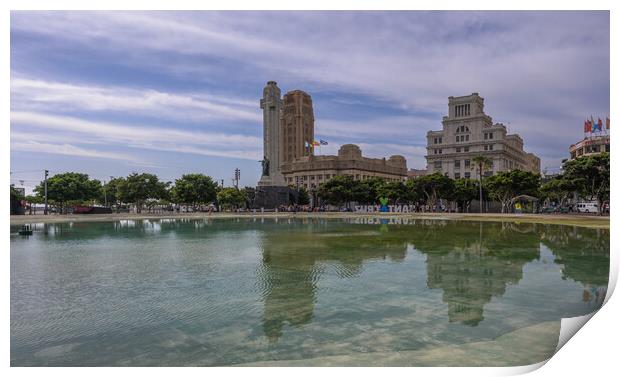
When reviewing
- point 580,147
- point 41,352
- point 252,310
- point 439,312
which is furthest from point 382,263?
point 580,147

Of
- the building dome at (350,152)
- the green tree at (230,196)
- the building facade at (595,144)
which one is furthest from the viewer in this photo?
the building dome at (350,152)

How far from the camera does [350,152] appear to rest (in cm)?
17838

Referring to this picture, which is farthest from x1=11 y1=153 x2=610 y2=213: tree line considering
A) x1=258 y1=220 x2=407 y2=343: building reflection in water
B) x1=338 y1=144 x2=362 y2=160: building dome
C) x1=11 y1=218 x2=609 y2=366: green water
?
x1=338 y1=144 x2=362 y2=160: building dome

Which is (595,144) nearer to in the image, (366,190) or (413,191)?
(413,191)

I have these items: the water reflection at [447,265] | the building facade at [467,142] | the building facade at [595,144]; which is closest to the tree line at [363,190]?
the building facade at [595,144]

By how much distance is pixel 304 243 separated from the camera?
26000mm

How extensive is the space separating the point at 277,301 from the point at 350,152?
16884cm

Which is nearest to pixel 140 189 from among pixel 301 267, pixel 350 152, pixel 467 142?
pixel 301 267

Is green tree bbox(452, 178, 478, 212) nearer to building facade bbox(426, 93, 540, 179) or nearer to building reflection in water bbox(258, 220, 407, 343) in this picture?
building facade bbox(426, 93, 540, 179)

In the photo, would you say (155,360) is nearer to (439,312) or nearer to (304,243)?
(439,312)

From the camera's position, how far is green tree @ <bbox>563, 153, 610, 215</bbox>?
160 ft

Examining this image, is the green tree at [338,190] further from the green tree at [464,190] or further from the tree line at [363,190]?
the green tree at [464,190]

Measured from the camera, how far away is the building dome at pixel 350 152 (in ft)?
572
